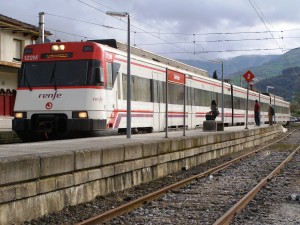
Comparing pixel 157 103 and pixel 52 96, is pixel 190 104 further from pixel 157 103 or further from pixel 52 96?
pixel 52 96

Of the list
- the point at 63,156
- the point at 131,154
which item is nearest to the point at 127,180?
the point at 131,154

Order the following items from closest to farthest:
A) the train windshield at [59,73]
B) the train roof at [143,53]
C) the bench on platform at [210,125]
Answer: the train windshield at [59,73]
the train roof at [143,53]
the bench on platform at [210,125]

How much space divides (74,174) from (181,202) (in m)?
1.98

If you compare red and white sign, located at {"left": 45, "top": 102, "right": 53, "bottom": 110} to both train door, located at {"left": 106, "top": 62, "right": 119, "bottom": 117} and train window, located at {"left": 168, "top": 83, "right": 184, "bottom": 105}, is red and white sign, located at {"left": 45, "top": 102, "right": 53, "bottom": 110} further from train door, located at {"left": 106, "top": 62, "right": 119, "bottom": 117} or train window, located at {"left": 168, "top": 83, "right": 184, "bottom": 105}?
train window, located at {"left": 168, "top": 83, "right": 184, "bottom": 105}

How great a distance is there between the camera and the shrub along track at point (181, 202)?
7141mm

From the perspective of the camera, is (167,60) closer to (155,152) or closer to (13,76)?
(155,152)

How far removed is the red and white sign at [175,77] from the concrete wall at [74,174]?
71.8 inches

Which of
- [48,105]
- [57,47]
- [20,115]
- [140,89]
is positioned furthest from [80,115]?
[140,89]

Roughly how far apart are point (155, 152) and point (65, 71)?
14.2ft

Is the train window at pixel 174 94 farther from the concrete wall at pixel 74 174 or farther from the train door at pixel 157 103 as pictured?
the concrete wall at pixel 74 174

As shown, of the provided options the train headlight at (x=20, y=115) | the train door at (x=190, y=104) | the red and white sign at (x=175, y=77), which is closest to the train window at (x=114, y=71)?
the red and white sign at (x=175, y=77)

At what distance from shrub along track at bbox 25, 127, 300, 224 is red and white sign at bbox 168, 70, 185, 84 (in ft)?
9.01

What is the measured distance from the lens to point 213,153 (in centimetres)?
1755

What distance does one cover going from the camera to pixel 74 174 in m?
7.88
